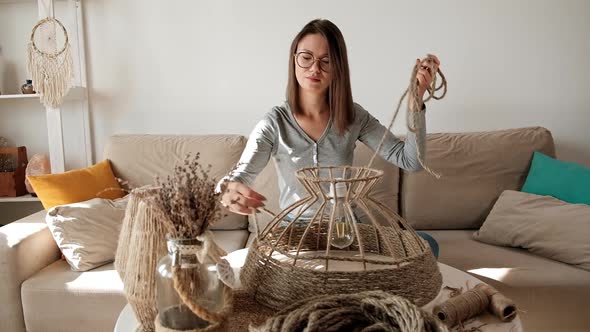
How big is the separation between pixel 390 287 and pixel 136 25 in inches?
81.4

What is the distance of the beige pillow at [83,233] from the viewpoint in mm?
1746

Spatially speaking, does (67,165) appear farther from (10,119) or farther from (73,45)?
(73,45)

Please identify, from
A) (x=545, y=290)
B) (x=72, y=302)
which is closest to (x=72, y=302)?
(x=72, y=302)

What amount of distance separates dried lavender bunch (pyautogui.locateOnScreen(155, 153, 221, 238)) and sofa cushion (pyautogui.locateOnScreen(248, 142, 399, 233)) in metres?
1.35

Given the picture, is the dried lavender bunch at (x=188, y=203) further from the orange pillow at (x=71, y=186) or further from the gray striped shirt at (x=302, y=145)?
the orange pillow at (x=71, y=186)

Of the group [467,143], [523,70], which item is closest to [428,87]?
[467,143]

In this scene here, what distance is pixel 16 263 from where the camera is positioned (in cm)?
167

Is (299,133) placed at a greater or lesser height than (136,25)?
lesser

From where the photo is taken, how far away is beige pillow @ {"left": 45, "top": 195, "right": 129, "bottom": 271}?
5.73ft

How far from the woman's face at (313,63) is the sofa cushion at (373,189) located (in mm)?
625

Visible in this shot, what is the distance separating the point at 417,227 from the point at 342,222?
3.49 ft

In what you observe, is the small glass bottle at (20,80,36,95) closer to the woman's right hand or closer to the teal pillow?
the woman's right hand

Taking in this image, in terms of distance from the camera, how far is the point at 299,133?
169cm

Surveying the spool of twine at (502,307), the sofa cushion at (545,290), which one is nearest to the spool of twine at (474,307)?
the spool of twine at (502,307)
